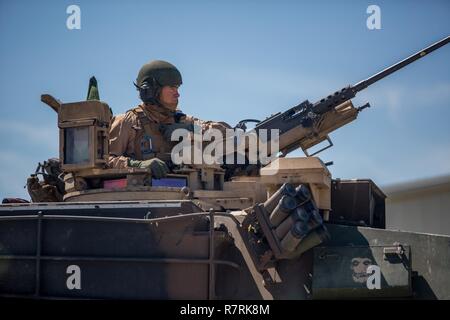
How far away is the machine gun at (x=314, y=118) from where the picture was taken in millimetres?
13477

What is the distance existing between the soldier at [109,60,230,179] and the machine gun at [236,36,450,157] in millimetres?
1799

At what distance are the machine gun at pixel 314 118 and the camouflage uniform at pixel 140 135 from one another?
2299 millimetres

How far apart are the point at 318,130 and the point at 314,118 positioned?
206 mm

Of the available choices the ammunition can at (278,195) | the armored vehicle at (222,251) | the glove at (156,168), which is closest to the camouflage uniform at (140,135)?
the glove at (156,168)

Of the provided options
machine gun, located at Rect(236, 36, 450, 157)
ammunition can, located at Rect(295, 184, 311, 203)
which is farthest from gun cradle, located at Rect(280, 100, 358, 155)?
ammunition can, located at Rect(295, 184, 311, 203)

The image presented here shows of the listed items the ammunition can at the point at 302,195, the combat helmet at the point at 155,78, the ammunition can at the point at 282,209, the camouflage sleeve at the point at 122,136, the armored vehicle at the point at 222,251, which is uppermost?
the combat helmet at the point at 155,78

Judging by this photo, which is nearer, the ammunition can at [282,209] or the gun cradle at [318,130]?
the ammunition can at [282,209]

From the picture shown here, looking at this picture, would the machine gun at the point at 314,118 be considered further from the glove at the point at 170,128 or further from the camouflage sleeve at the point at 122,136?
the camouflage sleeve at the point at 122,136

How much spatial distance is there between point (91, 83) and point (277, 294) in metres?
4.80

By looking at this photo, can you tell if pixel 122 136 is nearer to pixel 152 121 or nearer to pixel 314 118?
pixel 152 121

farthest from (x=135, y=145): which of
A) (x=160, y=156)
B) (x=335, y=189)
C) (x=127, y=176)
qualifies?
(x=335, y=189)

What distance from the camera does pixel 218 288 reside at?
811 cm
